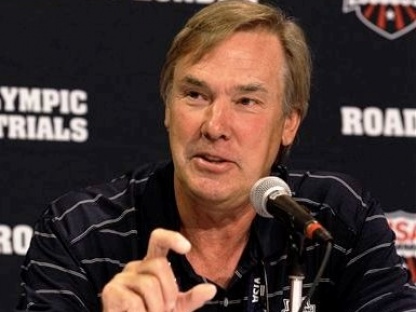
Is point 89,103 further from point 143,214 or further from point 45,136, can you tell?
point 143,214

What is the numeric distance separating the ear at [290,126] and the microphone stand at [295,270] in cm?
69

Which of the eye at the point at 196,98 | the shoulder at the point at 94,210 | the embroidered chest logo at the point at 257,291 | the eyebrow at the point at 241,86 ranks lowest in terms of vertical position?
the embroidered chest logo at the point at 257,291

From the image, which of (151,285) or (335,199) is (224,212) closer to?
(335,199)

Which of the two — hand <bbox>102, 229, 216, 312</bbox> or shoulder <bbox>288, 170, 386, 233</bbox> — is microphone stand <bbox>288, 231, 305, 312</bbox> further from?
shoulder <bbox>288, 170, 386, 233</bbox>

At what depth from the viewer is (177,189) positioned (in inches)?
84.3

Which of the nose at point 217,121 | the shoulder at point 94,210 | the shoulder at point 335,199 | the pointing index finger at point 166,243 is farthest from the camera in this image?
the shoulder at point 335,199

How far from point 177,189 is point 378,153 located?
2.97 feet

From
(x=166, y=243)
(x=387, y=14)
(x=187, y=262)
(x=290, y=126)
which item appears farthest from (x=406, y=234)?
(x=166, y=243)

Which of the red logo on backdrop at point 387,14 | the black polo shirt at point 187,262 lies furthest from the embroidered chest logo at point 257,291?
the red logo on backdrop at point 387,14

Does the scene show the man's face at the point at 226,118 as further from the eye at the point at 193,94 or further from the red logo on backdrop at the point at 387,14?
the red logo on backdrop at the point at 387,14

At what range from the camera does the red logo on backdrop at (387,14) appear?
2.81 metres

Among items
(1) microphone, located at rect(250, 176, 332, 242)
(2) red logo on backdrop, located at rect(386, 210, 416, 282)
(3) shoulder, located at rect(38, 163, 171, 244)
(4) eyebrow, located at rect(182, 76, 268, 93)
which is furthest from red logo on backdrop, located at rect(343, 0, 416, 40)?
(1) microphone, located at rect(250, 176, 332, 242)

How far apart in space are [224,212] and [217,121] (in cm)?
23

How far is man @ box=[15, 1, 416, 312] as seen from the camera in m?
1.98
